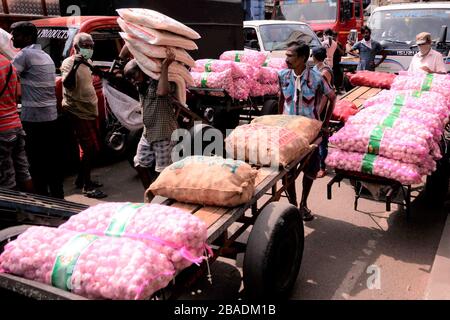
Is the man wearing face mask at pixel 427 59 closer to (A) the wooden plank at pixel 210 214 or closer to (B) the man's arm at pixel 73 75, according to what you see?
(B) the man's arm at pixel 73 75

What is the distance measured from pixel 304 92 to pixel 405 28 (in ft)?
19.2

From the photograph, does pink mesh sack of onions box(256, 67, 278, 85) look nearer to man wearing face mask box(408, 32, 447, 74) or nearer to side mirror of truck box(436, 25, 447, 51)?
man wearing face mask box(408, 32, 447, 74)

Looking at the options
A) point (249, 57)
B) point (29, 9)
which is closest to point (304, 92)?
point (249, 57)

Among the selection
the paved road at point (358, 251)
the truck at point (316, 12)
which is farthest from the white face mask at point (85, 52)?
the truck at point (316, 12)

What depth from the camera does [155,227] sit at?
224 centimetres

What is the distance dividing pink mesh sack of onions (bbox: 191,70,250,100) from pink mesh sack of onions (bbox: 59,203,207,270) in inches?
190

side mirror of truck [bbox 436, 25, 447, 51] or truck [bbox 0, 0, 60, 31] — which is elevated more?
truck [bbox 0, 0, 60, 31]

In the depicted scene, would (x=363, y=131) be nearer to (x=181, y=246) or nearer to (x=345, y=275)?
(x=345, y=275)

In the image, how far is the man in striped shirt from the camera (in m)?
4.06

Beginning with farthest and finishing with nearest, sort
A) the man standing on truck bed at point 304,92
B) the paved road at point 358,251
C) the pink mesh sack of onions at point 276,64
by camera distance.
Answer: the pink mesh sack of onions at point 276,64, the man standing on truck bed at point 304,92, the paved road at point 358,251

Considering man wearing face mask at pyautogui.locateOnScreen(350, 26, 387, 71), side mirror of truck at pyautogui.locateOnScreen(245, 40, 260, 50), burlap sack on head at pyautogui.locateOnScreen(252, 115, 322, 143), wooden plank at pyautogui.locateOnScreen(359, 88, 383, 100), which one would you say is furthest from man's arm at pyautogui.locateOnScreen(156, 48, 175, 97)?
side mirror of truck at pyautogui.locateOnScreen(245, 40, 260, 50)

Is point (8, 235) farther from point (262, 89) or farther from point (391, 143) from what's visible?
point (262, 89)

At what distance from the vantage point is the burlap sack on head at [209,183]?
110 inches

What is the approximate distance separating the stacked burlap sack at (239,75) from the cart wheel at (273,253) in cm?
424
